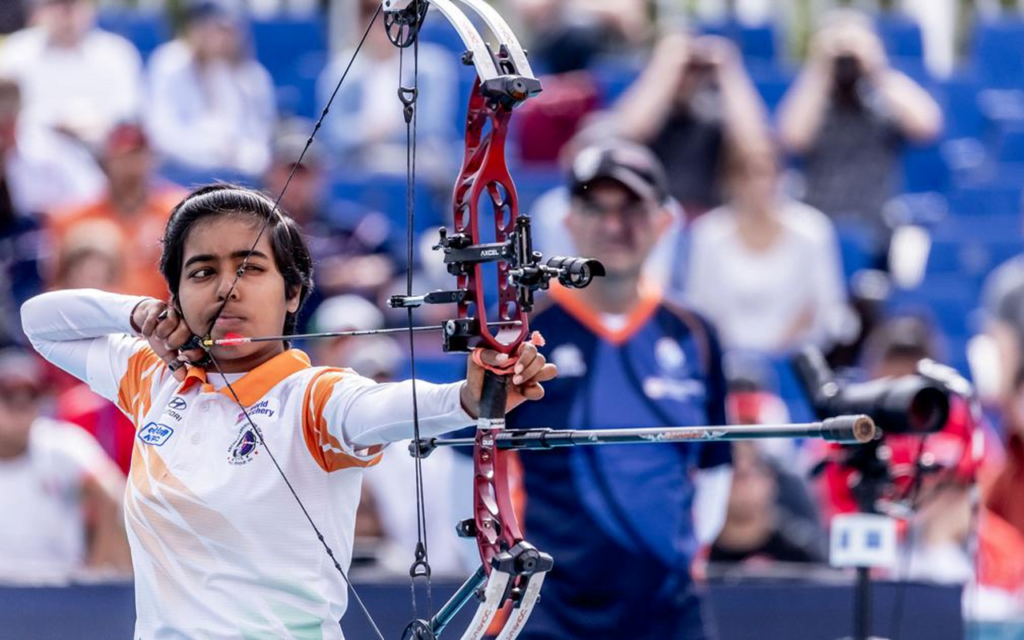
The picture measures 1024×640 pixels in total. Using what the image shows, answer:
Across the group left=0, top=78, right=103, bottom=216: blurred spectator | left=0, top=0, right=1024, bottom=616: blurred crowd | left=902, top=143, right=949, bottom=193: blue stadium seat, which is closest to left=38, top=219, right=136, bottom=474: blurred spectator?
left=0, top=0, right=1024, bottom=616: blurred crowd

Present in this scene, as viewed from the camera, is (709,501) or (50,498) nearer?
(709,501)

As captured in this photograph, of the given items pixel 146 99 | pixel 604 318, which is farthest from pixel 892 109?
pixel 604 318

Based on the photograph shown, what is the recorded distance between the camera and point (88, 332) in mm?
3400

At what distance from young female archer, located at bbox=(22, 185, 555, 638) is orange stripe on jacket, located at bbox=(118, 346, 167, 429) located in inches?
0.5

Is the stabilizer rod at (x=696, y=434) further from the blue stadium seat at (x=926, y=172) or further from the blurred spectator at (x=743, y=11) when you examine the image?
the blurred spectator at (x=743, y=11)

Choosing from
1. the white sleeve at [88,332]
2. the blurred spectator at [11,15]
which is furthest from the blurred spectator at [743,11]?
the white sleeve at [88,332]

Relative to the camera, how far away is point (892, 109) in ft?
28.8

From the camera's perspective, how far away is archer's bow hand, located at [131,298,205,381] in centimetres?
307

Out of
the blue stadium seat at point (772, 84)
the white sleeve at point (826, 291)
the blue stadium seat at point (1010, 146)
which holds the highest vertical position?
the blue stadium seat at point (772, 84)

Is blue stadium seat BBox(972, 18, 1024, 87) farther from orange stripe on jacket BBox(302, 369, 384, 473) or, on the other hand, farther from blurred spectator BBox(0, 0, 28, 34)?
orange stripe on jacket BBox(302, 369, 384, 473)

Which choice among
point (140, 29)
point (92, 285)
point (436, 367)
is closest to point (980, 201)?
point (436, 367)

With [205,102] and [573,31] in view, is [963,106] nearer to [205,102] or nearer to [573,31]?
[573,31]

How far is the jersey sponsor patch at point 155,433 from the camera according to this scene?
302 centimetres

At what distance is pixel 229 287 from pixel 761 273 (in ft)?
16.5
